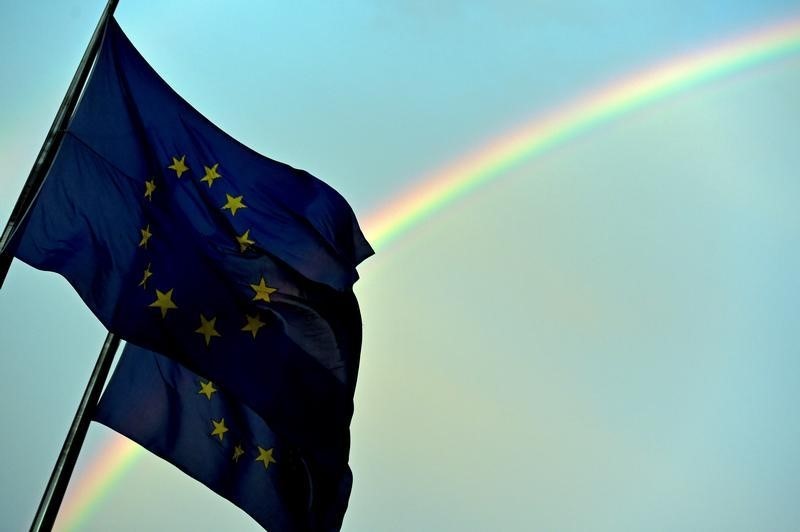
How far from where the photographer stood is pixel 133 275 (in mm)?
8539

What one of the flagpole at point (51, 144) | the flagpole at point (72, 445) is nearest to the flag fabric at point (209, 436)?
the flagpole at point (72, 445)

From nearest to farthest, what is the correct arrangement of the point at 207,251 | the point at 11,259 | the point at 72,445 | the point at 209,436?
the point at 11,259
the point at 72,445
the point at 207,251
the point at 209,436

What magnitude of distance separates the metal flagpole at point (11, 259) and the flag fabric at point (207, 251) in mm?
109

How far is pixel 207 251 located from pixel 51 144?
1861 millimetres

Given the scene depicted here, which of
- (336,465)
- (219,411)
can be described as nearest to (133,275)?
(219,411)

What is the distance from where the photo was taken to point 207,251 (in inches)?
372

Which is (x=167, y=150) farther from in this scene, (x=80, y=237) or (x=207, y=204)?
(x=80, y=237)

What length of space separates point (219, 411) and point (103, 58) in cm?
397

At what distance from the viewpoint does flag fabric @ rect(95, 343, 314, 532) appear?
31.9ft

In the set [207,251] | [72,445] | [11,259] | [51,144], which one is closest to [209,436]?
[72,445]

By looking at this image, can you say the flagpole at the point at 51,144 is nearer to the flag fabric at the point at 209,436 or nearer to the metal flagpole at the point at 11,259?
the metal flagpole at the point at 11,259

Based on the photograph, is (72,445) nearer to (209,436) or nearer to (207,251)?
(209,436)

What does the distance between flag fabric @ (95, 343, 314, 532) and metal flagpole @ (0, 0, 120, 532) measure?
103 cm

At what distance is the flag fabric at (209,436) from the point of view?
31.9ft
